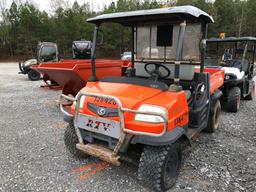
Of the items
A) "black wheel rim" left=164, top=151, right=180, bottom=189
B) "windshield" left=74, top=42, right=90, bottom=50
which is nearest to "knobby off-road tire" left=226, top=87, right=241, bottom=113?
"black wheel rim" left=164, top=151, right=180, bottom=189

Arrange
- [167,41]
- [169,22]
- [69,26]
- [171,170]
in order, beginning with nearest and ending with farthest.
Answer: [171,170]
[169,22]
[167,41]
[69,26]

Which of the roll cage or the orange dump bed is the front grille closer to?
the roll cage

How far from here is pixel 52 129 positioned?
4570 millimetres

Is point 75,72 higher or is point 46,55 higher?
point 46,55

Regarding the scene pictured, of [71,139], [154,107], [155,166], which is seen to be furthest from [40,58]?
[155,166]

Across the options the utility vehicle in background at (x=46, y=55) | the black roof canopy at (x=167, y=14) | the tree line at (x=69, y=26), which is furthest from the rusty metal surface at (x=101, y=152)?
the tree line at (x=69, y=26)

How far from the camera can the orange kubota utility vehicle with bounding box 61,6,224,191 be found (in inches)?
92.8

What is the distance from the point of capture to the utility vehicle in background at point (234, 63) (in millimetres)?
5438

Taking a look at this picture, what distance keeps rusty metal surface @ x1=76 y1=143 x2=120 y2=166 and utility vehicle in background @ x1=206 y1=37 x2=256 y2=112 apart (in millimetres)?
3954

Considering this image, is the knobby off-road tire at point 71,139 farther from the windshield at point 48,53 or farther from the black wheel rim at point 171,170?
the windshield at point 48,53

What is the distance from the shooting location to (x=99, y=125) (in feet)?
8.46

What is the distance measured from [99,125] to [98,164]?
0.93 meters

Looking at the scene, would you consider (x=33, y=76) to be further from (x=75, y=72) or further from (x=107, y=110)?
(x=107, y=110)

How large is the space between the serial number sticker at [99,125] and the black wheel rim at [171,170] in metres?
0.70
